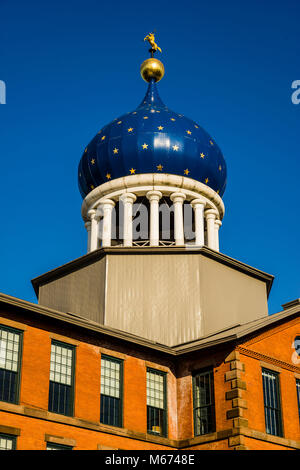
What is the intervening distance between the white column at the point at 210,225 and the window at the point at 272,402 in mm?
10640

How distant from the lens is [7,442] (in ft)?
73.7

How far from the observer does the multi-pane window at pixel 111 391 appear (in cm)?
2564

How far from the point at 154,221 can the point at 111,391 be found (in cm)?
1133

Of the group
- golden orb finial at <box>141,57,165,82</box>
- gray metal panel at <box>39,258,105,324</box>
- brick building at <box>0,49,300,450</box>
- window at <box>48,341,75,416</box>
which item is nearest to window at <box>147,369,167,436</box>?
brick building at <box>0,49,300,450</box>

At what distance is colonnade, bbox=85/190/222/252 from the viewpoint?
116 ft

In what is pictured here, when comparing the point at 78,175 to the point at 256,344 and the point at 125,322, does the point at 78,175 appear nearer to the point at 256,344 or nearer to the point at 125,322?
the point at 125,322

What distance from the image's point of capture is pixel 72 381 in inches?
987

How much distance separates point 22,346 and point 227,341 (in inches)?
293

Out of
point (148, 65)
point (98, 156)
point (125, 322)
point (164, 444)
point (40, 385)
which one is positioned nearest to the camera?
point (40, 385)

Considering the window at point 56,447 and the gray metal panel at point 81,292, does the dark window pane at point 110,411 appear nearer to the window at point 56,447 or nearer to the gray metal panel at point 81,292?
the window at point 56,447

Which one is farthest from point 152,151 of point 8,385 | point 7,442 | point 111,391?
point 7,442

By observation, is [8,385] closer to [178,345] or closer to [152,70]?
[178,345]

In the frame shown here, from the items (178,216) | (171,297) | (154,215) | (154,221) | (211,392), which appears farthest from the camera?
(178,216)
